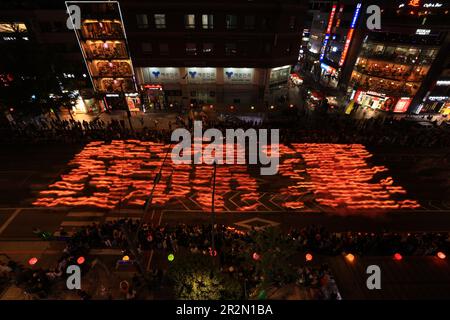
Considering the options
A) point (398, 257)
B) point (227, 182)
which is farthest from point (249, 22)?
point (398, 257)

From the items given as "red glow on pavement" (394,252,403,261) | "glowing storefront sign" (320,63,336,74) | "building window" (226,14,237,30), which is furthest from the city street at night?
"glowing storefront sign" (320,63,336,74)

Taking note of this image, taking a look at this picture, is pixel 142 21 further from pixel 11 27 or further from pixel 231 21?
pixel 11 27

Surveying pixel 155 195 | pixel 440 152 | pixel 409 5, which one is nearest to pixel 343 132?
pixel 440 152

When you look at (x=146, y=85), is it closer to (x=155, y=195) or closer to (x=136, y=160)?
(x=136, y=160)

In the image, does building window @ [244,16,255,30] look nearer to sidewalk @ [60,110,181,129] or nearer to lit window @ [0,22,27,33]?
sidewalk @ [60,110,181,129]

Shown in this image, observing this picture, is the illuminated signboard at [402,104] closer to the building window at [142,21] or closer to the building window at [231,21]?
the building window at [231,21]

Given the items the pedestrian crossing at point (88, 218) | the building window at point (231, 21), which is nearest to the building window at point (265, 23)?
the building window at point (231, 21)
